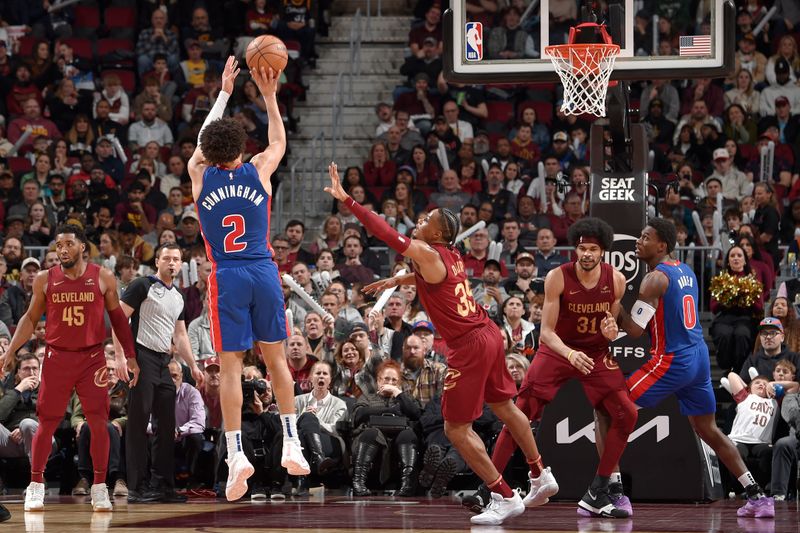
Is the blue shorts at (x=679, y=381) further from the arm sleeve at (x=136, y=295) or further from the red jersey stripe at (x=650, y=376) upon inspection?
the arm sleeve at (x=136, y=295)

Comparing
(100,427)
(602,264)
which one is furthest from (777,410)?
(100,427)

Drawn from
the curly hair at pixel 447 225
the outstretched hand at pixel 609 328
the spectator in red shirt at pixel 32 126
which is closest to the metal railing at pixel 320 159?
the spectator in red shirt at pixel 32 126

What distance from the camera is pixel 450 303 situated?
880cm

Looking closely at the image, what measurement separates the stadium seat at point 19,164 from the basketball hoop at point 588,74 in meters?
10.2

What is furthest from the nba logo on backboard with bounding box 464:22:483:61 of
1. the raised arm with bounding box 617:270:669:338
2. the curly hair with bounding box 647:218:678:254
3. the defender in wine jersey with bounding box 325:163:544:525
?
the raised arm with bounding box 617:270:669:338

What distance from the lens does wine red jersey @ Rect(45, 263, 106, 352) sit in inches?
400

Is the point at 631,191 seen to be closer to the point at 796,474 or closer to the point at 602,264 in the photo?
the point at 602,264

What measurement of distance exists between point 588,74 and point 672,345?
2207mm

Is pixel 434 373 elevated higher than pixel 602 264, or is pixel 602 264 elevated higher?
pixel 602 264

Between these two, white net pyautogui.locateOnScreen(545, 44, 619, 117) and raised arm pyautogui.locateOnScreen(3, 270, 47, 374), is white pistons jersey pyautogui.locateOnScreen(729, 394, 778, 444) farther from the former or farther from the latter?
raised arm pyautogui.locateOnScreen(3, 270, 47, 374)

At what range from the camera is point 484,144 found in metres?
17.9

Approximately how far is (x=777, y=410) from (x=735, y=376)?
19.4 inches

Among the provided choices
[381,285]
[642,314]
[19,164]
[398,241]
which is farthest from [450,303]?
[19,164]

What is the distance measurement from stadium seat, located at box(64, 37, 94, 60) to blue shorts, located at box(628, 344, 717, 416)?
1328 centimetres
